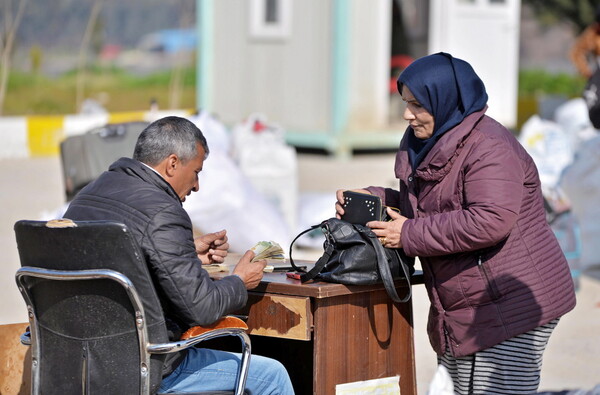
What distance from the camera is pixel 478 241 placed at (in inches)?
116

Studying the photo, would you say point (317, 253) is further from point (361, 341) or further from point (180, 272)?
point (180, 272)

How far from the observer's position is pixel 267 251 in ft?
11.6

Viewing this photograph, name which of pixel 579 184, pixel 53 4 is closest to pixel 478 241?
pixel 579 184

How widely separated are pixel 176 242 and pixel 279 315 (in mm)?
551

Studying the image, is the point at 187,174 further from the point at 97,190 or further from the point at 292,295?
the point at 292,295

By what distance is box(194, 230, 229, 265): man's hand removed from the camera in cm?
354

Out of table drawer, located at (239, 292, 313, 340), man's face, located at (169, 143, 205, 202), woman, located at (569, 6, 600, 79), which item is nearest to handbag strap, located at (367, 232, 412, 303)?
table drawer, located at (239, 292, 313, 340)

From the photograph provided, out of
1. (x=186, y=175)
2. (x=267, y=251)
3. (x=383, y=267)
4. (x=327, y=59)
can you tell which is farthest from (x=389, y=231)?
(x=327, y=59)

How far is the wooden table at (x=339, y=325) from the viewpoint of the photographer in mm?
3137

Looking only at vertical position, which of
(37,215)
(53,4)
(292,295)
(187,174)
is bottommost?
(37,215)

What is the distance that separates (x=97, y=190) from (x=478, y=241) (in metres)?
1.17

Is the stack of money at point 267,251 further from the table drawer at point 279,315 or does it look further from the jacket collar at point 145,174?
the jacket collar at point 145,174

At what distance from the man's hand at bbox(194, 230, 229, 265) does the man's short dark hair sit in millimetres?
579

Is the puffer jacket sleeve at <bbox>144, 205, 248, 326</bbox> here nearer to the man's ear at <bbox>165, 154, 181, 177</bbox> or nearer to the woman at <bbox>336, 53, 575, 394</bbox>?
the man's ear at <bbox>165, 154, 181, 177</bbox>
